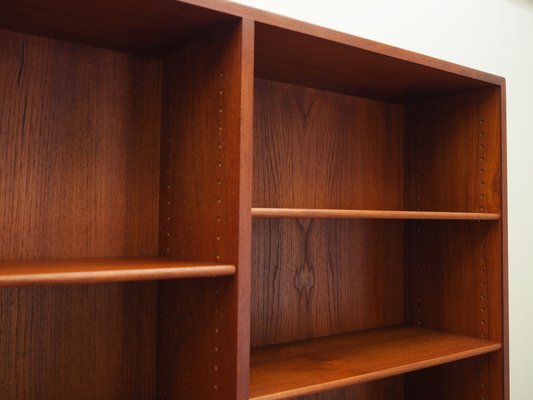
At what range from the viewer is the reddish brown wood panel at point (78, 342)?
44.1 inches

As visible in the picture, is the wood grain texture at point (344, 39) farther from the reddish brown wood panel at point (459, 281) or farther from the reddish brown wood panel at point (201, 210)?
the reddish brown wood panel at point (459, 281)

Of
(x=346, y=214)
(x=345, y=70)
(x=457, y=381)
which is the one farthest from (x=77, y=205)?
(x=457, y=381)

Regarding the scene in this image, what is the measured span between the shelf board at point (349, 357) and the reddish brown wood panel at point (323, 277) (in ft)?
0.17

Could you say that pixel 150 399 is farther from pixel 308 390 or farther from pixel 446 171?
pixel 446 171

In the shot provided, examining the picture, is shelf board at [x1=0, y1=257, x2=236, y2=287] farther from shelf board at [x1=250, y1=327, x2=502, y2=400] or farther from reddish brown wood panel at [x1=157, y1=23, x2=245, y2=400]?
shelf board at [x1=250, y1=327, x2=502, y2=400]

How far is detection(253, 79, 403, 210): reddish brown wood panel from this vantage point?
1517 millimetres

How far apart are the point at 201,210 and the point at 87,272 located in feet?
1.00

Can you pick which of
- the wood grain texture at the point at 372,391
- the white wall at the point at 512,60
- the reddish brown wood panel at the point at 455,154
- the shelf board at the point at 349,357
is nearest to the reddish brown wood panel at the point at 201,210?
the shelf board at the point at 349,357

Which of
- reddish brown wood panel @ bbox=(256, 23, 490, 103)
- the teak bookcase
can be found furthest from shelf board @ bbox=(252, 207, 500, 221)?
reddish brown wood panel @ bbox=(256, 23, 490, 103)

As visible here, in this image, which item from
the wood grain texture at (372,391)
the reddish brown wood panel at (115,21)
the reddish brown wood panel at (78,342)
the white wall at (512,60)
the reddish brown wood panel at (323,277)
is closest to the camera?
the reddish brown wood panel at (115,21)

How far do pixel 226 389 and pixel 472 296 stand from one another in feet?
2.92

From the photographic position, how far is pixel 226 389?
1030 mm

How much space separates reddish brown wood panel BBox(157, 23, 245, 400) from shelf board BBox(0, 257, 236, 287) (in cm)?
8

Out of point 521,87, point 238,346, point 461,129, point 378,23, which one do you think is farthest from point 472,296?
point 521,87
